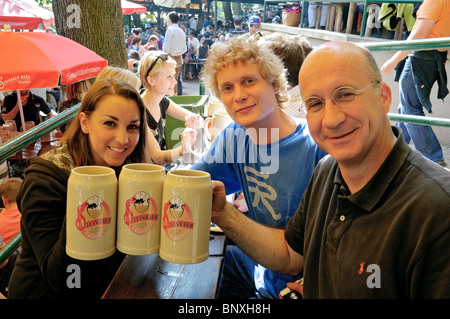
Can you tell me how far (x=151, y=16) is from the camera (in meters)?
26.0

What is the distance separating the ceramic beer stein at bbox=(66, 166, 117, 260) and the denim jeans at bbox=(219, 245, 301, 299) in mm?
891

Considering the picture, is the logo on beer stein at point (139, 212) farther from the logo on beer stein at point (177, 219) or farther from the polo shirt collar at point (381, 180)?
the polo shirt collar at point (381, 180)

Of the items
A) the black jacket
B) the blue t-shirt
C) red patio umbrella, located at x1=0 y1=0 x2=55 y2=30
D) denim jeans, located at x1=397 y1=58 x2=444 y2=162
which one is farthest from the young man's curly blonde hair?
red patio umbrella, located at x1=0 y1=0 x2=55 y2=30

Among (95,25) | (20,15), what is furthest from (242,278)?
(20,15)

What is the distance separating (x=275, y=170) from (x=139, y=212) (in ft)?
2.79

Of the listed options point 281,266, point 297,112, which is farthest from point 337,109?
point 297,112

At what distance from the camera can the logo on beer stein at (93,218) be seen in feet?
3.73

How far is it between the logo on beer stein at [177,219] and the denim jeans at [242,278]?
80cm

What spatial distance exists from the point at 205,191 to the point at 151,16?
26.8 m

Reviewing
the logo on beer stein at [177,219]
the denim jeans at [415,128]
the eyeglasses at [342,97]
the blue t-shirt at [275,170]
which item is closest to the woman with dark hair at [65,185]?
the logo on beer stein at [177,219]

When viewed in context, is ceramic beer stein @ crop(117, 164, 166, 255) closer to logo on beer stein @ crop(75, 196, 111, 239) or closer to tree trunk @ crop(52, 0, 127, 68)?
logo on beer stein @ crop(75, 196, 111, 239)

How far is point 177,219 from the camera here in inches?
45.4

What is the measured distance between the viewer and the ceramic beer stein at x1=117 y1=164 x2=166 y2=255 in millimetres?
1162
